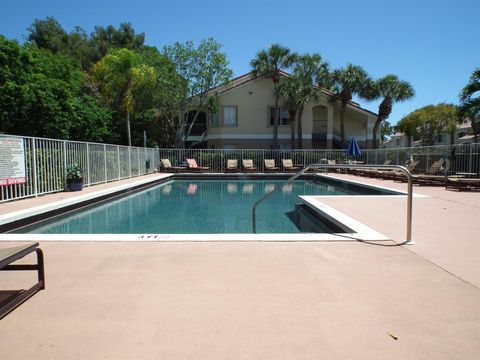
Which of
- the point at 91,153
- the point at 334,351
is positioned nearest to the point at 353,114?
the point at 91,153

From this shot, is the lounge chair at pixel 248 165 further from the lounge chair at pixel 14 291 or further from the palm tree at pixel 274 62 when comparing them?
the lounge chair at pixel 14 291

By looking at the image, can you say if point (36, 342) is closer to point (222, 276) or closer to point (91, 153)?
point (222, 276)

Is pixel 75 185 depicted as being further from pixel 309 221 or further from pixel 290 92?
pixel 290 92

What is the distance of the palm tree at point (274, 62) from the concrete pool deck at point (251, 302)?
885 inches

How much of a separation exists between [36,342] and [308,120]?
26.7 meters

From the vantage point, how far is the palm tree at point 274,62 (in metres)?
25.7

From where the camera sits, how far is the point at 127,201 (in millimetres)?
11625

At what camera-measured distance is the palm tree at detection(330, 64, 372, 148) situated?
25.8 m

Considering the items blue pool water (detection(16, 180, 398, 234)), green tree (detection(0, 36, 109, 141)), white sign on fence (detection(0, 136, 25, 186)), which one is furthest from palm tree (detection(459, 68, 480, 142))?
green tree (detection(0, 36, 109, 141))

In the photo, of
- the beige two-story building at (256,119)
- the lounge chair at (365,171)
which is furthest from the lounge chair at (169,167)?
the lounge chair at (365,171)

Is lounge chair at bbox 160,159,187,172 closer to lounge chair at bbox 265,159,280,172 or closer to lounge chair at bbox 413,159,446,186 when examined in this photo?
lounge chair at bbox 265,159,280,172

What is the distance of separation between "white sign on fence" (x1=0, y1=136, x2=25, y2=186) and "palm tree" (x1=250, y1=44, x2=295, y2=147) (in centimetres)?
1913

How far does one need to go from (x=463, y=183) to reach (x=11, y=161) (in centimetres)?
1359

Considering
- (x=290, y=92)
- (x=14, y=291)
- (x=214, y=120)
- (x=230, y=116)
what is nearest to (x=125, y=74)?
(x=214, y=120)
